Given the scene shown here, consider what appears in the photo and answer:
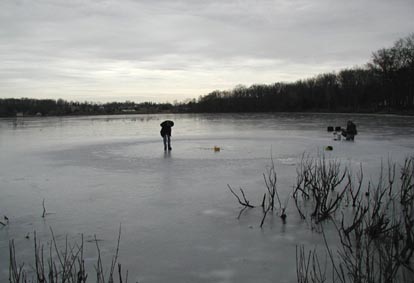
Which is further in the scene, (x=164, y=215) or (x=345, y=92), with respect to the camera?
(x=345, y=92)

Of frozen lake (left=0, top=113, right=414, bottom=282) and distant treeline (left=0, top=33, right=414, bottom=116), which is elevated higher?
distant treeline (left=0, top=33, right=414, bottom=116)

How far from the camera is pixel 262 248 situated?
4.30m

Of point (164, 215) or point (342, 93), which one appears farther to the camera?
point (342, 93)

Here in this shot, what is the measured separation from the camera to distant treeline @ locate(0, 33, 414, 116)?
51338mm

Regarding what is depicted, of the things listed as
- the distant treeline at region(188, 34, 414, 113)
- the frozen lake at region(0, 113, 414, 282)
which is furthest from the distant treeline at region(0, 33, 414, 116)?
the frozen lake at region(0, 113, 414, 282)

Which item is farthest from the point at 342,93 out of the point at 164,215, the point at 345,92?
the point at 164,215

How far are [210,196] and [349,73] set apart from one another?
262 ft

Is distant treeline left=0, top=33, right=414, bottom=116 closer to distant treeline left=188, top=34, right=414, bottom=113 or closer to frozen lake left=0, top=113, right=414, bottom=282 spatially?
distant treeline left=188, top=34, right=414, bottom=113

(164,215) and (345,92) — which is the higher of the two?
(345,92)

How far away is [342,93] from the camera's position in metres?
73.7

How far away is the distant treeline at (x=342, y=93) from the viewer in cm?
5134

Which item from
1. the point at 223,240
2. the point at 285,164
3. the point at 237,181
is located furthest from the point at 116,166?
the point at 223,240

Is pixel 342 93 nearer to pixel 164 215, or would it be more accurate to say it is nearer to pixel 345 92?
pixel 345 92

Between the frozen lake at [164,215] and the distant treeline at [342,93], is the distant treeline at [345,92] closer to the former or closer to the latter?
the distant treeline at [342,93]
